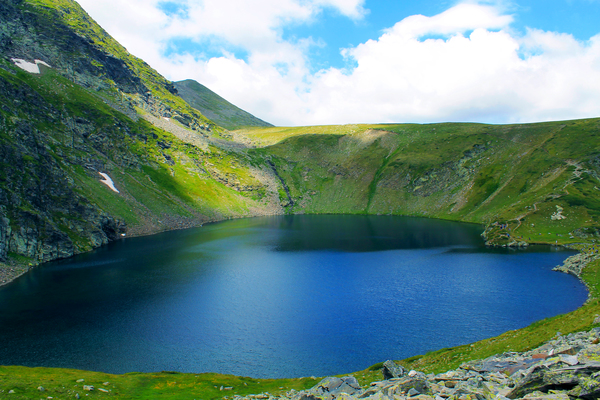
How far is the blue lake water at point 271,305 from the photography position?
135 ft

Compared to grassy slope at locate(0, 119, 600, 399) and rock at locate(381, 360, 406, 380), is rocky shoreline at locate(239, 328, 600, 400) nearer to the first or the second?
rock at locate(381, 360, 406, 380)

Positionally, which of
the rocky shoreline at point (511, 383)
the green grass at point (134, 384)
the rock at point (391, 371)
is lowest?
the green grass at point (134, 384)

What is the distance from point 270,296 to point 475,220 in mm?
115769

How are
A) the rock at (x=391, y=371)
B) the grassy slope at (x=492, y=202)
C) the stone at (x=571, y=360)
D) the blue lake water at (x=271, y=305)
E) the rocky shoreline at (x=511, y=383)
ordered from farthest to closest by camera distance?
the blue lake water at (x=271, y=305), the grassy slope at (x=492, y=202), the rock at (x=391, y=371), the stone at (x=571, y=360), the rocky shoreline at (x=511, y=383)

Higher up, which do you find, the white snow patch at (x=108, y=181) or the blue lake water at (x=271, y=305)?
the white snow patch at (x=108, y=181)

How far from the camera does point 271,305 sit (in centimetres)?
5716

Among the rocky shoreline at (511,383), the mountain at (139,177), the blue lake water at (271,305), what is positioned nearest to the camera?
the rocky shoreline at (511,383)

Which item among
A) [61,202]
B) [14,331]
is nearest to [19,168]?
[61,202]

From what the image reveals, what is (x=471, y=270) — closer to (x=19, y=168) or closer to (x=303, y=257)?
(x=303, y=257)

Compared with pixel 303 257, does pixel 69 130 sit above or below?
above

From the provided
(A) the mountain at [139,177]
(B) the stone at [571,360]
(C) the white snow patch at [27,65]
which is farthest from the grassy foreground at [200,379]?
(C) the white snow patch at [27,65]

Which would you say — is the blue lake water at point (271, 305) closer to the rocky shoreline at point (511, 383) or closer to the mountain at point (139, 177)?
the mountain at point (139, 177)

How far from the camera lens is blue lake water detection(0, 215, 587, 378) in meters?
41.1

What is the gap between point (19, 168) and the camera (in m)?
91.0
